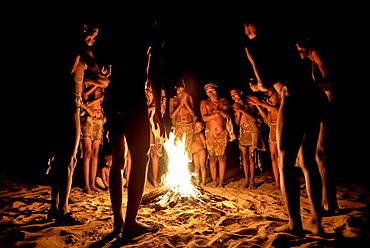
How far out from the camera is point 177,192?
4.40 metres

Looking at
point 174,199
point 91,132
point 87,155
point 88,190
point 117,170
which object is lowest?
point 174,199

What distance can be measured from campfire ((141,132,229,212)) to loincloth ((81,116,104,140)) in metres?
1.59

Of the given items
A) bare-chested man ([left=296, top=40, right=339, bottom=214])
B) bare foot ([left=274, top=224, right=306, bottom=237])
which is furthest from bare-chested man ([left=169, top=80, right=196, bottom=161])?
bare foot ([left=274, top=224, right=306, bottom=237])

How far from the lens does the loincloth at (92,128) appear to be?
5.37 meters

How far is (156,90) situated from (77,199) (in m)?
2.92

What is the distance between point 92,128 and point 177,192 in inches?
96.5

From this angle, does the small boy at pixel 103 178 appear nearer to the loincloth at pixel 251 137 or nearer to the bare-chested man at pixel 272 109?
the loincloth at pixel 251 137

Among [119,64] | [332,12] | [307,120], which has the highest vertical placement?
[332,12]

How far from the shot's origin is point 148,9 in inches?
110

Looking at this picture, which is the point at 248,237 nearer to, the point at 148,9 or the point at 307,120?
the point at 307,120

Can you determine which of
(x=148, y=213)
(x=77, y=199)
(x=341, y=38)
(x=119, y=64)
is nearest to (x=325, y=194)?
(x=148, y=213)

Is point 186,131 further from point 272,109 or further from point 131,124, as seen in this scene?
point 131,124

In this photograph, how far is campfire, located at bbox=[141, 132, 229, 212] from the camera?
4.06 m

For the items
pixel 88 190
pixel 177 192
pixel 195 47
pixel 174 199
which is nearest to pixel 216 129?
pixel 177 192
